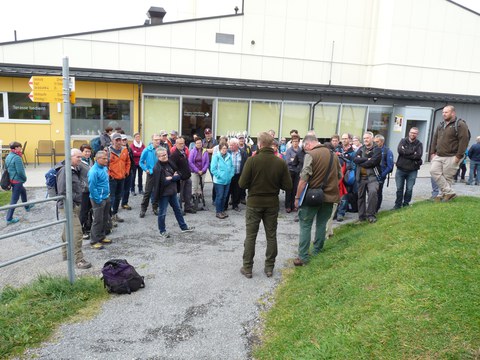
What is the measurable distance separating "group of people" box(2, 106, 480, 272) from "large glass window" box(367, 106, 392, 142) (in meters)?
10.6

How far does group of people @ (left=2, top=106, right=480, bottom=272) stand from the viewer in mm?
6008

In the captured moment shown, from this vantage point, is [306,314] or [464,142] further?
[464,142]

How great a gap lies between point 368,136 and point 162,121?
32.5 ft

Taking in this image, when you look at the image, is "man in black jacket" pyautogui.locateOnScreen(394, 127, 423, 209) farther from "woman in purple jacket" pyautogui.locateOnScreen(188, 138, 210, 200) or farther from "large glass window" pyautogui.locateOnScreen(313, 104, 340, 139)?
"large glass window" pyautogui.locateOnScreen(313, 104, 340, 139)

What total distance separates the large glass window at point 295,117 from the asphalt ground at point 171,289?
9.39 m

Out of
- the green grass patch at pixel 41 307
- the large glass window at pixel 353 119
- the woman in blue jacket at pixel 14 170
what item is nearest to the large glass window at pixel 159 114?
the woman in blue jacket at pixel 14 170

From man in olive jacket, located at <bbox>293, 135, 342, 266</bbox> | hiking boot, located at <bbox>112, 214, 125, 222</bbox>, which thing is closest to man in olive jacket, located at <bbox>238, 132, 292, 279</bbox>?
man in olive jacket, located at <bbox>293, 135, 342, 266</bbox>

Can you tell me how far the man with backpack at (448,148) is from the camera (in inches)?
298

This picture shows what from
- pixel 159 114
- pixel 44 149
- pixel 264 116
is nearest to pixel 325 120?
pixel 264 116

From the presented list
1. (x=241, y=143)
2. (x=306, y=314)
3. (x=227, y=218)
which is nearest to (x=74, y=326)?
(x=306, y=314)

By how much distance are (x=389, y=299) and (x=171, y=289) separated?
2986mm

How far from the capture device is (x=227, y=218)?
9516 mm

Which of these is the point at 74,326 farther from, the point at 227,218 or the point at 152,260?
the point at 227,218

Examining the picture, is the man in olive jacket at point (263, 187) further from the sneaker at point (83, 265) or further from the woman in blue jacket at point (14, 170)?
the woman in blue jacket at point (14, 170)
